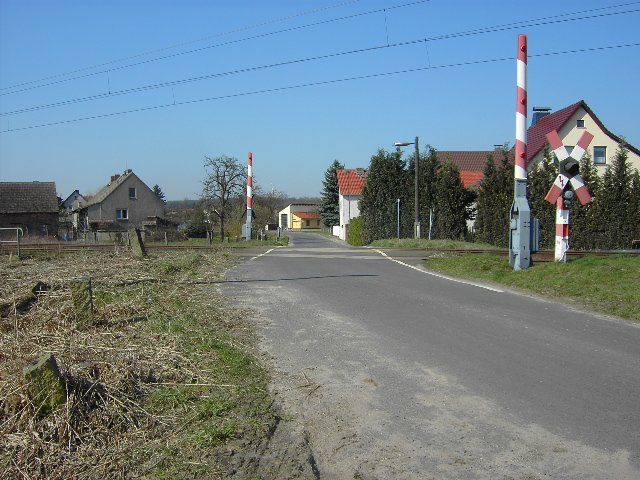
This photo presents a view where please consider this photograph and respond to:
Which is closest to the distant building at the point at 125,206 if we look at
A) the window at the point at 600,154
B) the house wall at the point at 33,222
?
the house wall at the point at 33,222

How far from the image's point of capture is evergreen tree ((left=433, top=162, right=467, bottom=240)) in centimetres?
3516

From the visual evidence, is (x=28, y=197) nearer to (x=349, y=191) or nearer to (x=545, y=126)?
(x=349, y=191)

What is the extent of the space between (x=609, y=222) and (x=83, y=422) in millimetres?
29415

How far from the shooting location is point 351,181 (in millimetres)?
68500

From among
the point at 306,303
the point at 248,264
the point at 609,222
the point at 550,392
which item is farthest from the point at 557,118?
the point at 550,392

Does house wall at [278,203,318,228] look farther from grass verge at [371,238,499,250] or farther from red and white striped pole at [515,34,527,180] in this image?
red and white striped pole at [515,34,527,180]

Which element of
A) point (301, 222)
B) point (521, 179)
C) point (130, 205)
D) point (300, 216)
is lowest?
point (301, 222)

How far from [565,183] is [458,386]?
9634 millimetres

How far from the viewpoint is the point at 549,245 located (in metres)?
30.0

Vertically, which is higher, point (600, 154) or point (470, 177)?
point (600, 154)

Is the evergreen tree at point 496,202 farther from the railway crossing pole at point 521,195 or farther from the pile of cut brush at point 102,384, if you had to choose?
the pile of cut brush at point 102,384

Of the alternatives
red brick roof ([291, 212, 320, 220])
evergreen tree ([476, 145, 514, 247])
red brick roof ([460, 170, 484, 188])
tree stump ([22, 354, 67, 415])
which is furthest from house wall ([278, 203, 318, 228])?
tree stump ([22, 354, 67, 415])

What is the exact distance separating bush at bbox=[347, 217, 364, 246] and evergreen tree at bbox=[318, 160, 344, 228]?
1455 inches

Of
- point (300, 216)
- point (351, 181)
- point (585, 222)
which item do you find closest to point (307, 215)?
point (300, 216)
